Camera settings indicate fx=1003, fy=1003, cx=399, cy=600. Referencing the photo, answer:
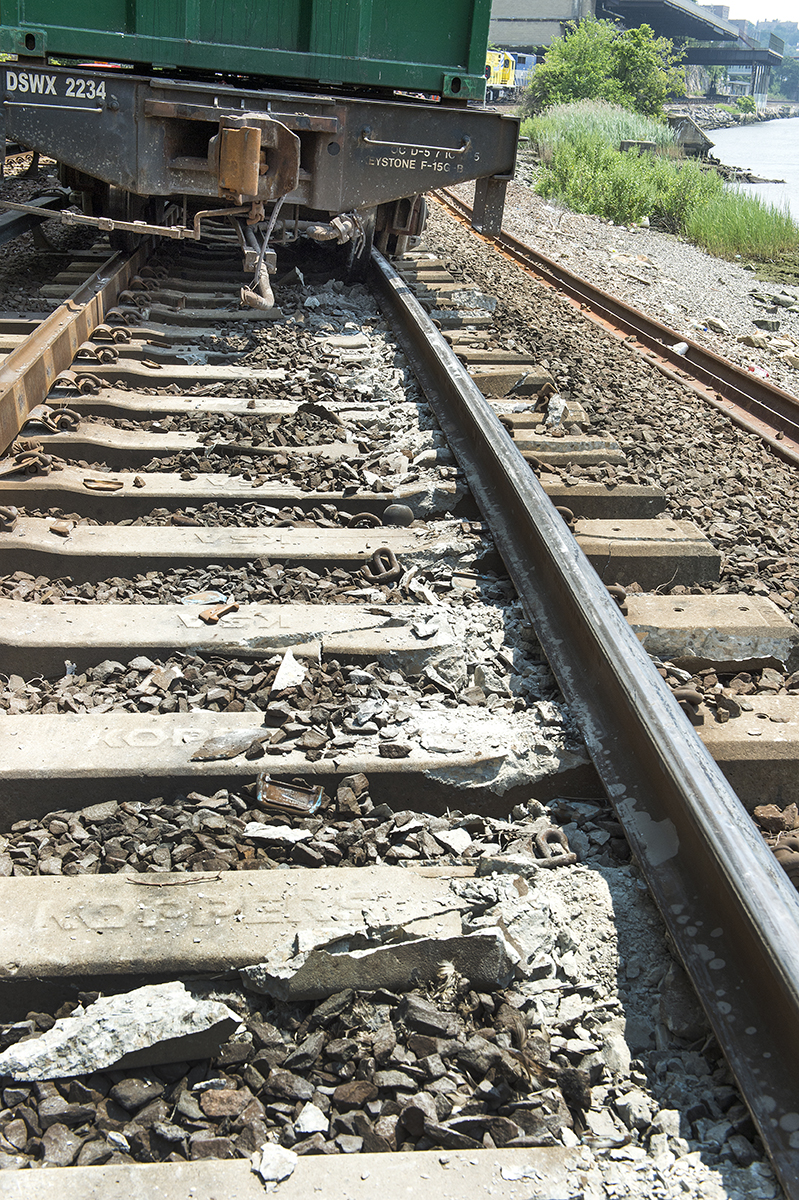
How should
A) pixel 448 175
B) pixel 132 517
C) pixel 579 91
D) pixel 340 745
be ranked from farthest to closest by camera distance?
1. pixel 579 91
2. pixel 448 175
3. pixel 132 517
4. pixel 340 745

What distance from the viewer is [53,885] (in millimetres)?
1776

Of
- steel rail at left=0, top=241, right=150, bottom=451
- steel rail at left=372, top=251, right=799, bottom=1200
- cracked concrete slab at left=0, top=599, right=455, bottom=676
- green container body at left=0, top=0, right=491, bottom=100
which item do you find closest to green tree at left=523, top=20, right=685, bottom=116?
green container body at left=0, top=0, right=491, bottom=100

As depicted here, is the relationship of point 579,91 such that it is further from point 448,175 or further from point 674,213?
point 448,175

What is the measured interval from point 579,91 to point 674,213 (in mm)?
25013

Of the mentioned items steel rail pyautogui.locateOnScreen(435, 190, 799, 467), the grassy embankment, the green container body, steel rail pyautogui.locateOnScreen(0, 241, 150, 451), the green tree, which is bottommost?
steel rail pyautogui.locateOnScreen(435, 190, 799, 467)

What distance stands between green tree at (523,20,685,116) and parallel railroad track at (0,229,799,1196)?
3731 cm

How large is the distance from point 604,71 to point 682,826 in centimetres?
4209

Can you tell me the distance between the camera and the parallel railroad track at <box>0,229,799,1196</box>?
5.37 ft

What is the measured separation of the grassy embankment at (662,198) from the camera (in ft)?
47.3

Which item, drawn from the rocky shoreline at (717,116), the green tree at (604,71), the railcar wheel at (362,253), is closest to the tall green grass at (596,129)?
the green tree at (604,71)

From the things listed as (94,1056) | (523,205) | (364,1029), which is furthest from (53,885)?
(523,205)

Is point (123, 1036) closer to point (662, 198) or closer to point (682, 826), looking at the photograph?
point (682, 826)

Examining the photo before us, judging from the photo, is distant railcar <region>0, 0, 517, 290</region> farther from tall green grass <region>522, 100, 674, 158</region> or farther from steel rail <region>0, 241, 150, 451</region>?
tall green grass <region>522, 100, 674, 158</region>

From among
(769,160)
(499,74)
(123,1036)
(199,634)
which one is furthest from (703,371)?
(499,74)
